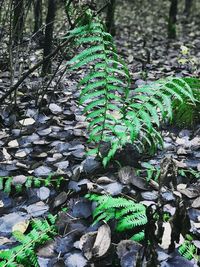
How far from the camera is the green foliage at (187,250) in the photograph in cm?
164

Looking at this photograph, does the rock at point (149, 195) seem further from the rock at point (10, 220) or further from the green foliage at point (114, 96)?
the rock at point (10, 220)

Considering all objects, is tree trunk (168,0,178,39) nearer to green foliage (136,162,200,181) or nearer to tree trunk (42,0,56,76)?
tree trunk (42,0,56,76)

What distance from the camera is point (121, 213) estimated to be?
5.68ft

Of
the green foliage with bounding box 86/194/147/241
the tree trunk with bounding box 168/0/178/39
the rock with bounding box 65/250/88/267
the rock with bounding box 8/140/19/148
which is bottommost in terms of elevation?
the rock with bounding box 65/250/88/267

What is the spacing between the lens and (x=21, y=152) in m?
2.64

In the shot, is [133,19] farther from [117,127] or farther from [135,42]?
[117,127]

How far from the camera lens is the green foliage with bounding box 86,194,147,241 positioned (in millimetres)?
1679

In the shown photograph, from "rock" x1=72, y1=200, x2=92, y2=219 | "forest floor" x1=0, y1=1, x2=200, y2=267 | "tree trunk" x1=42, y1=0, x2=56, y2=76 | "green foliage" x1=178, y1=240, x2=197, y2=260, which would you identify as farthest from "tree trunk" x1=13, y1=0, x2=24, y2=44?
"green foliage" x1=178, y1=240, x2=197, y2=260

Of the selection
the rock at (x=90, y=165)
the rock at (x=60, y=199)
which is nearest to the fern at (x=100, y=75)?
the rock at (x=90, y=165)

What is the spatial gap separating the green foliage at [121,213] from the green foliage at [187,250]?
17 cm

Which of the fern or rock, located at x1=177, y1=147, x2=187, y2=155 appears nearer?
the fern

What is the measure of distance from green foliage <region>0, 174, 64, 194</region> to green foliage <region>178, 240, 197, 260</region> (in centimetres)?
79

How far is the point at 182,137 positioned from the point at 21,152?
1146mm

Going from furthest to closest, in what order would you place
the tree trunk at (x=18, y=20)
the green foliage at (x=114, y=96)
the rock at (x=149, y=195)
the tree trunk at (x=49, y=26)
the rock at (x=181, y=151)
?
the tree trunk at (x=49, y=26)
the tree trunk at (x=18, y=20)
the rock at (x=181, y=151)
the green foliage at (x=114, y=96)
the rock at (x=149, y=195)
